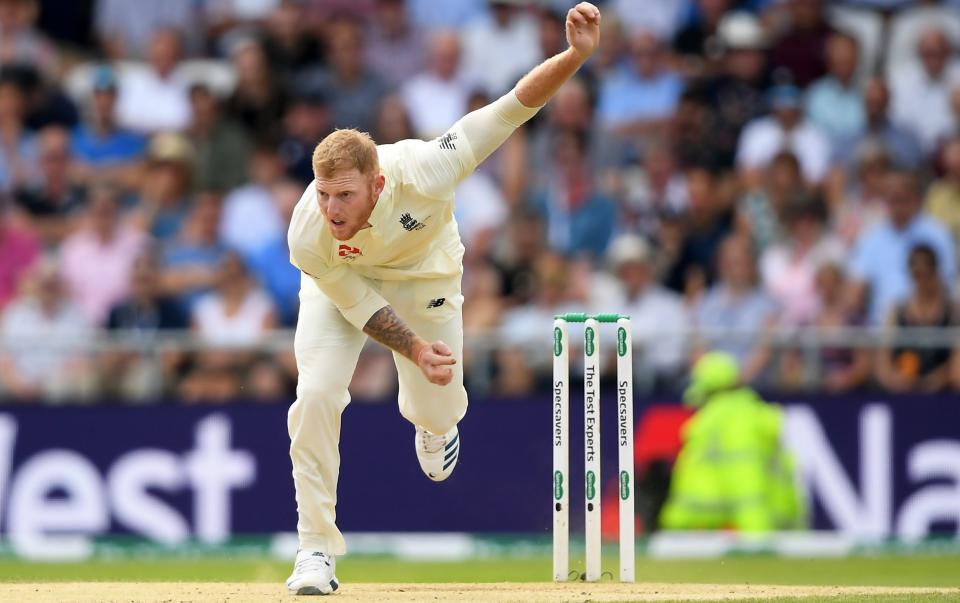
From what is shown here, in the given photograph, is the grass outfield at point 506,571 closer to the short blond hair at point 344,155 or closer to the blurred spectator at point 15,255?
the blurred spectator at point 15,255

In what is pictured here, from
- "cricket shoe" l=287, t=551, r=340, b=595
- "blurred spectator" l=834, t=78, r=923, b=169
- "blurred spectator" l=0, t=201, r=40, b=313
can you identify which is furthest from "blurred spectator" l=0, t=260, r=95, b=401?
"blurred spectator" l=834, t=78, r=923, b=169

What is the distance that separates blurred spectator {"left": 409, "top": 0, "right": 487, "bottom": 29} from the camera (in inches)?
634

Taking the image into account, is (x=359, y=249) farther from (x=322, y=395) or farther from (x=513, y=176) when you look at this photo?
(x=513, y=176)

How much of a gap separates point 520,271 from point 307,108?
2.48 meters

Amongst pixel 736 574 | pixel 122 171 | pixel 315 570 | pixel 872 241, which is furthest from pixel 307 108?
pixel 315 570

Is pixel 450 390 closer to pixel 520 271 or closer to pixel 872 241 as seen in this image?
pixel 520 271

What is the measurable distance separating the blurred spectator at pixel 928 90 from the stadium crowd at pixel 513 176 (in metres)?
0.02

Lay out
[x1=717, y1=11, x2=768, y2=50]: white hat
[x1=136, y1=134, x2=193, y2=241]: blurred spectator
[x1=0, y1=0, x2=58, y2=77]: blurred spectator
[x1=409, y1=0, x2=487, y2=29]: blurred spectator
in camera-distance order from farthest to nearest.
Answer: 1. [x1=409, y1=0, x2=487, y2=29]: blurred spectator
2. [x1=0, y1=0, x2=58, y2=77]: blurred spectator
3. [x1=717, y1=11, x2=768, y2=50]: white hat
4. [x1=136, y1=134, x2=193, y2=241]: blurred spectator

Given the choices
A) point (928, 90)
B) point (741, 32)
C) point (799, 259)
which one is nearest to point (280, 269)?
point (799, 259)

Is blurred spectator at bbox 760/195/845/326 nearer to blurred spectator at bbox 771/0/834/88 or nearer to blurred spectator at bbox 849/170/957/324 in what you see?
blurred spectator at bbox 849/170/957/324

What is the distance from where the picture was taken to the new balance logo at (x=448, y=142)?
8.05 meters

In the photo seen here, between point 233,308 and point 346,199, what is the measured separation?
6412mm

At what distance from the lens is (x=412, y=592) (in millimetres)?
8344

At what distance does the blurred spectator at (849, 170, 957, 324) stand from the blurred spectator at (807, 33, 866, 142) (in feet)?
3.70
